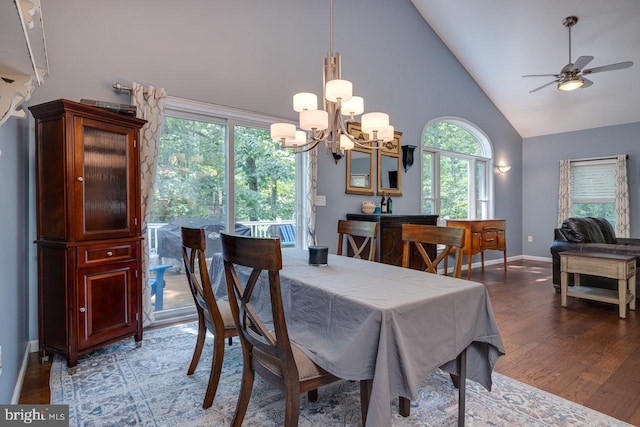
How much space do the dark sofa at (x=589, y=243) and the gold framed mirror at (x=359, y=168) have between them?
2.42 metres

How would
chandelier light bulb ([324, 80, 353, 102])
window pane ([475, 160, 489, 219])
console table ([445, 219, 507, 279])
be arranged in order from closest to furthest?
1. chandelier light bulb ([324, 80, 353, 102])
2. console table ([445, 219, 507, 279])
3. window pane ([475, 160, 489, 219])

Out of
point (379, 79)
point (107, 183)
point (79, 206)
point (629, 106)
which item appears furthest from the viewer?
point (629, 106)

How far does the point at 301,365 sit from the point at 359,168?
3439 millimetres

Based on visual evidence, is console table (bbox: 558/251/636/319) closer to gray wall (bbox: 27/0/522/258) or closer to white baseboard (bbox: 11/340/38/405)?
gray wall (bbox: 27/0/522/258)

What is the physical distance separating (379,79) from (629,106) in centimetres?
441

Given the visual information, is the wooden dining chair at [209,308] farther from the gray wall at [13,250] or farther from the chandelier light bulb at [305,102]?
the chandelier light bulb at [305,102]

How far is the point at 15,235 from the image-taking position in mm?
2066

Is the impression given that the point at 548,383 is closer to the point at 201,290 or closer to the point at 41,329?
the point at 201,290

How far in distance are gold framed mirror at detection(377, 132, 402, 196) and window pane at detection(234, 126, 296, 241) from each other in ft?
4.56

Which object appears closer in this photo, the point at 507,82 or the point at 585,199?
the point at 507,82

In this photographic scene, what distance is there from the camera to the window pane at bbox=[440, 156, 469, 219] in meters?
5.78

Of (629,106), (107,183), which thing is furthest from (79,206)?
(629,106)

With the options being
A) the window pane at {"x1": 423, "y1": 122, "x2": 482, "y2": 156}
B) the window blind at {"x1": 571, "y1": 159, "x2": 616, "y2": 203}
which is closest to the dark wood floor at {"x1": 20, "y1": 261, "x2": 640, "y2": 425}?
the window pane at {"x1": 423, "y1": 122, "x2": 482, "y2": 156}

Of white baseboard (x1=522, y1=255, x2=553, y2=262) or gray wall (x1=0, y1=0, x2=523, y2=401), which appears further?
white baseboard (x1=522, y1=255, x2=553, y2=262)
